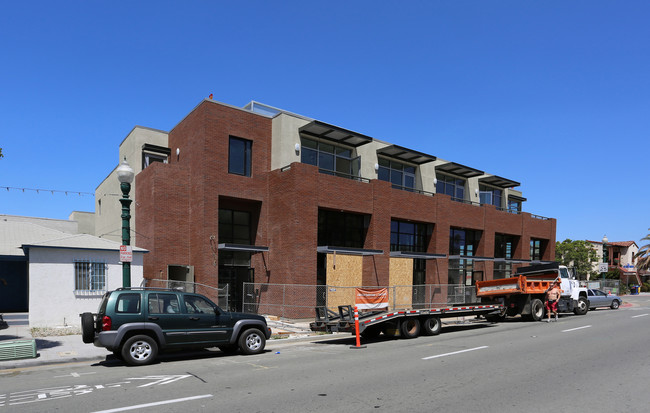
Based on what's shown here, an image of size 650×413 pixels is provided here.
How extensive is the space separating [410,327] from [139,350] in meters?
8.85

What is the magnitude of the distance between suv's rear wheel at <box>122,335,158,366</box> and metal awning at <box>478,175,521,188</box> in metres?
30.2

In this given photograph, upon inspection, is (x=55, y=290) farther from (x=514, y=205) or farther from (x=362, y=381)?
(x=514, y=205)

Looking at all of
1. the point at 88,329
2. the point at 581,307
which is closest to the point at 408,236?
the point at 581,307

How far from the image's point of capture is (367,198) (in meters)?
25.1

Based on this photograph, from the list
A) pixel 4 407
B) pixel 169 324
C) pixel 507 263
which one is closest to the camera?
pixel 4 407

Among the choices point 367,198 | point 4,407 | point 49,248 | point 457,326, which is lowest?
point 457,326

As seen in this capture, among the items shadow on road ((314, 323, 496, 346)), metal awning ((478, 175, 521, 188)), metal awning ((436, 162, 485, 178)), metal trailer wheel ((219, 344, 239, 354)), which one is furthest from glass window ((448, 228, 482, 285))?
metal trailer wheel ((219, 344, 239, 354))

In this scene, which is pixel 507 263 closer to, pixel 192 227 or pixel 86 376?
pixel 192 227

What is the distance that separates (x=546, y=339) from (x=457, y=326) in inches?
200

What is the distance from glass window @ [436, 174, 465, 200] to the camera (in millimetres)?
33031

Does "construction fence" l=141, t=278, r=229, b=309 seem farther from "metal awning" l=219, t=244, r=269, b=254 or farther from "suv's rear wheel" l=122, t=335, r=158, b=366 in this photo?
"suv's rear wheel" l=122, t=335, r=158, b=366

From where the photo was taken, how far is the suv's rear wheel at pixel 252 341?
1200 centimetres

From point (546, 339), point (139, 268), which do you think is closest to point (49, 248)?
point (139, 268)

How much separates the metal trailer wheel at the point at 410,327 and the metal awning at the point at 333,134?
37.2 ft
